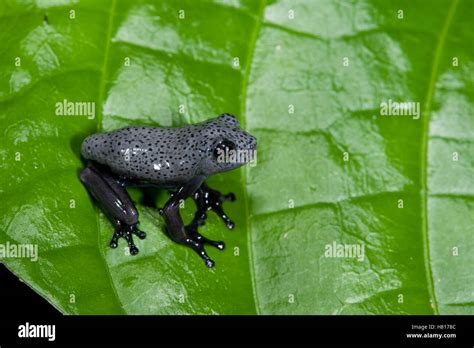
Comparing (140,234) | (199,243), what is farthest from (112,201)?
(199,243)

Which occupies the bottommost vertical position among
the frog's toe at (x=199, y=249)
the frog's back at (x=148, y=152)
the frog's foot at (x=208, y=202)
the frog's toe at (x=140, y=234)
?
the frog's toe at (x=199, y=249)

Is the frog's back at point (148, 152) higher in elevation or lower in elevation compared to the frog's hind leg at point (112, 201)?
higher

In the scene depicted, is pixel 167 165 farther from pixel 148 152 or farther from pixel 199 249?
pixel 199 249

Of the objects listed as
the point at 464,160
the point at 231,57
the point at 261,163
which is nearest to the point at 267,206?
the point at 261,163

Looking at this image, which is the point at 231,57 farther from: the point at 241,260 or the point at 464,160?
the point at 464,160

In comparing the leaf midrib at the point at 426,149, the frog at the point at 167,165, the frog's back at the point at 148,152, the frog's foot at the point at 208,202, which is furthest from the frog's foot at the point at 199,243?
the leaf midrib at the point at 426,149

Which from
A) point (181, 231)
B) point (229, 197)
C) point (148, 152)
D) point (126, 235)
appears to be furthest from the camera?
point (229, 197)

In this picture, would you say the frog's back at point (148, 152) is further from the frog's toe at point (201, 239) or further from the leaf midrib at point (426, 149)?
the leaf midrib at point (426, 149)
